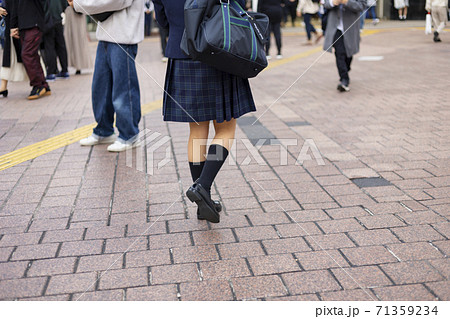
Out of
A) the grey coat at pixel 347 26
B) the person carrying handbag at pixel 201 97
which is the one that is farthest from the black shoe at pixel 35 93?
→ the person carrying handbag at pixel 201 97

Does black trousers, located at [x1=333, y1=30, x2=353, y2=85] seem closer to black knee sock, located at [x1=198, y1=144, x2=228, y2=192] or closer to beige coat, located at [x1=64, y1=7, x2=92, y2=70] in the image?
black knee sock, located at [x1=198, y1=144, x2=228, y2=192]

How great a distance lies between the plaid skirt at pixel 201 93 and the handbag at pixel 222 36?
219mm

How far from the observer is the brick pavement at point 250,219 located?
8.37ft

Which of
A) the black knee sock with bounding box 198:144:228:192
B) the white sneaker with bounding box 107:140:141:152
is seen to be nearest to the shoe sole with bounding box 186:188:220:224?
the black knee sock with bounding box 198:144:228:192

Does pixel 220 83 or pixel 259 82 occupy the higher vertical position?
pixel 220 83

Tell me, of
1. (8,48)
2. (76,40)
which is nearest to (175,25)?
(8,48)

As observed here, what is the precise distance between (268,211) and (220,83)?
0.91 metres

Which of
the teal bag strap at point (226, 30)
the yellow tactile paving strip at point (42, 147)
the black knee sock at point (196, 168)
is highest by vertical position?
the teal bag strap at point (226, 30)

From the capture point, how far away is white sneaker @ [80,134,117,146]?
16.8 feet

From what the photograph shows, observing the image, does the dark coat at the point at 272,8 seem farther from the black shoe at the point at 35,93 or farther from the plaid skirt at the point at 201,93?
the plaid skirt at the point at 201,93

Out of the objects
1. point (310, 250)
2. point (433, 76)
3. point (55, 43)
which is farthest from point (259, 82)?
point (310, 250)
